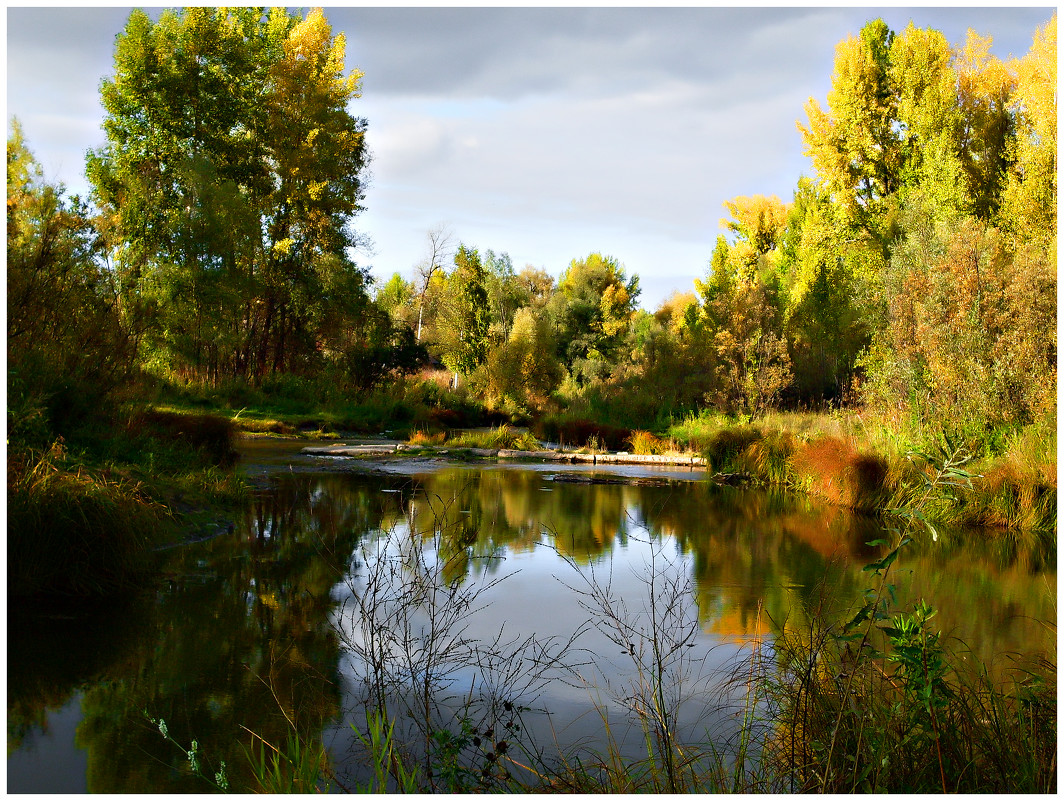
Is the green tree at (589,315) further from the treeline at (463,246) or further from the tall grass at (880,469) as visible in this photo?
the tall grass at (880,469)

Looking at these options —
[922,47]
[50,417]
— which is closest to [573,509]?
[50,417]

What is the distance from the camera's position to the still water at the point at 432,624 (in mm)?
3625

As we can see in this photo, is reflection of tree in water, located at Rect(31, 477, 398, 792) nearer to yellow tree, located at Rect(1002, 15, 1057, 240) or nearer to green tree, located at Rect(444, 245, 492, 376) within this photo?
yellow tree, located at Rect(1002, 15, 1057, 240)

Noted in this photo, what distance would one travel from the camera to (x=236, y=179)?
83.6 ft

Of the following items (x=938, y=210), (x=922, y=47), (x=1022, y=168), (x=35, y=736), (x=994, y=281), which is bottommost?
(x=35, y=736)

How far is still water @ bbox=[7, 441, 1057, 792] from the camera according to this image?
11.9ft

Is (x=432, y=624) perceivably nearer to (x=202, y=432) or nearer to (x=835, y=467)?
(x=202, y=432)

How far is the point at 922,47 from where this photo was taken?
22.7m

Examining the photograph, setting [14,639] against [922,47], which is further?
[922,47]

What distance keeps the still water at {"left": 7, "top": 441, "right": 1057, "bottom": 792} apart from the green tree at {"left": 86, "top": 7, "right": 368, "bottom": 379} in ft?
46.8

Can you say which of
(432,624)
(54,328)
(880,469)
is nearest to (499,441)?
(880,469)

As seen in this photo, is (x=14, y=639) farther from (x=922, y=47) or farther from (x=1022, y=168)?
(x=922, y=47)

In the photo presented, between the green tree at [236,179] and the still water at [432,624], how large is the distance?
1427 centimetres

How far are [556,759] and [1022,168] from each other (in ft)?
74.2
